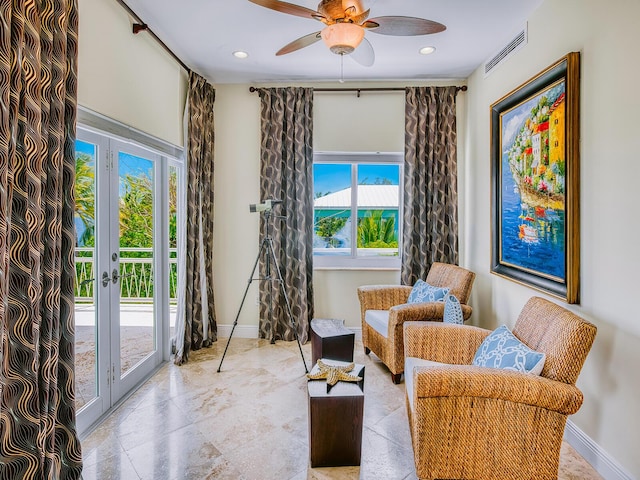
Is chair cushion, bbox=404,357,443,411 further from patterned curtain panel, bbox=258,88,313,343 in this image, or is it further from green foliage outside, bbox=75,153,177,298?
green foliage outside, bbox=75,153,177,298

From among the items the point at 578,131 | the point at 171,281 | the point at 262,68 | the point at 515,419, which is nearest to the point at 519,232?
the point at 578,131

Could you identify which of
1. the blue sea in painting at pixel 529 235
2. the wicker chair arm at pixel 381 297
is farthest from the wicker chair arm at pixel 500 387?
the wicker chair arm at pixel 381 297

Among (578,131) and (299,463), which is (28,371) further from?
(578,131)

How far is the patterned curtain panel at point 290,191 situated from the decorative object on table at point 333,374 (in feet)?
5.88

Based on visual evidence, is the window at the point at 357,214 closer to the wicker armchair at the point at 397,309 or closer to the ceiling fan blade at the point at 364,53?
the wicker armchair at the point at 397,309

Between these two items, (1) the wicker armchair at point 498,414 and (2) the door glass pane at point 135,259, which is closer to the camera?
(1) the wicker armchair at point 498,414

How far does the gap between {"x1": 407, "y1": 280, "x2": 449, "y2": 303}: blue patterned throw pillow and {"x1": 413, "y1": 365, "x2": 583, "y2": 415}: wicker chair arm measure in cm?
149

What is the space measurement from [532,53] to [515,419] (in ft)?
8.03

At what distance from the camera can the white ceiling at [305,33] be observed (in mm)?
2604

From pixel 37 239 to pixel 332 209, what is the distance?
3.00 meters

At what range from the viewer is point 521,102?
8.96 feet

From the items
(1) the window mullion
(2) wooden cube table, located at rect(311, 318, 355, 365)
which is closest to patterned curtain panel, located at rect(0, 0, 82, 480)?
(2) wooden cube table, located at rect(311, 318, 355, 365)

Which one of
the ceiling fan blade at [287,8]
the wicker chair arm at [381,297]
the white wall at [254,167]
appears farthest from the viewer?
the white wall at [254,167]

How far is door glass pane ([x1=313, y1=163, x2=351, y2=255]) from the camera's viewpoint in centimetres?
423
